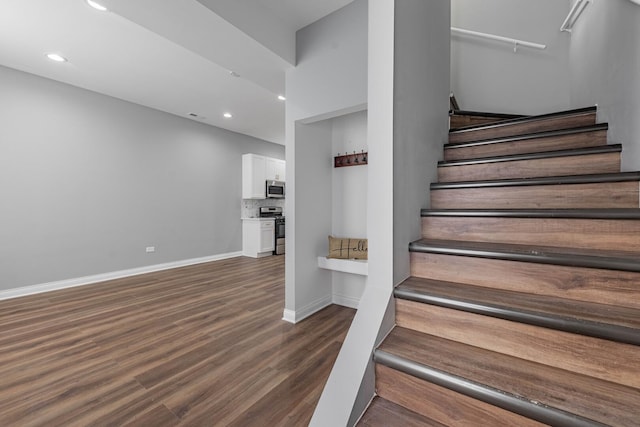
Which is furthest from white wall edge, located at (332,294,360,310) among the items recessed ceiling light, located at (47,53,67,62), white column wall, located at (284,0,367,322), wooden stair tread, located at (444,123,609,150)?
recessed ceiling light, located at (47,53,67,62)

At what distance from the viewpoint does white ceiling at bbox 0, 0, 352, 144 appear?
1.93 m

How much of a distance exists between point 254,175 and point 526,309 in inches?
226

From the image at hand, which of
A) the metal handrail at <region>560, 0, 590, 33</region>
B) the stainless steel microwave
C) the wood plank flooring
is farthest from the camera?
the stainless steel microwave

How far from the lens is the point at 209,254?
5.52 metres

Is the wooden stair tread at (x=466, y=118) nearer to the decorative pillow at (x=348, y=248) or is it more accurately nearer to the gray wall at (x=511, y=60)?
the gray wall at (x=511, y=60)

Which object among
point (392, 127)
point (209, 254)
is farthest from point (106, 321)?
point (392, 127)

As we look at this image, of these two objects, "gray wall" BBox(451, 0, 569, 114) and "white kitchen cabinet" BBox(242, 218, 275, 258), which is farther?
"white kitchen cabinet" BBox(242, 218, 275, 258)

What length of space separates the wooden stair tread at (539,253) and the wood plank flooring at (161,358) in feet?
3.90

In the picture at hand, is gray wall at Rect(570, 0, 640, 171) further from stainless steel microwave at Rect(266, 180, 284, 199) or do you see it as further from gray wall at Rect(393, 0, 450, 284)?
stainless steel microwave at Rect(266, 180, 284, 199)

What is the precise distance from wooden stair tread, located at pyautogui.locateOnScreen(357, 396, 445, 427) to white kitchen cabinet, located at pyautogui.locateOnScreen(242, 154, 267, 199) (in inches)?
217

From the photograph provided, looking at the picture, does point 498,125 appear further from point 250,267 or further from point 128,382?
point 250,267

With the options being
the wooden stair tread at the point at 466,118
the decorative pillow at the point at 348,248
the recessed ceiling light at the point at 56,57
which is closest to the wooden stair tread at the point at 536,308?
the decorative pillow at the point at 348,248

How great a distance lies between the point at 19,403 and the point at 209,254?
158 inches

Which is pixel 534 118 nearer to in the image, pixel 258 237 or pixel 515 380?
pixel 515 380
